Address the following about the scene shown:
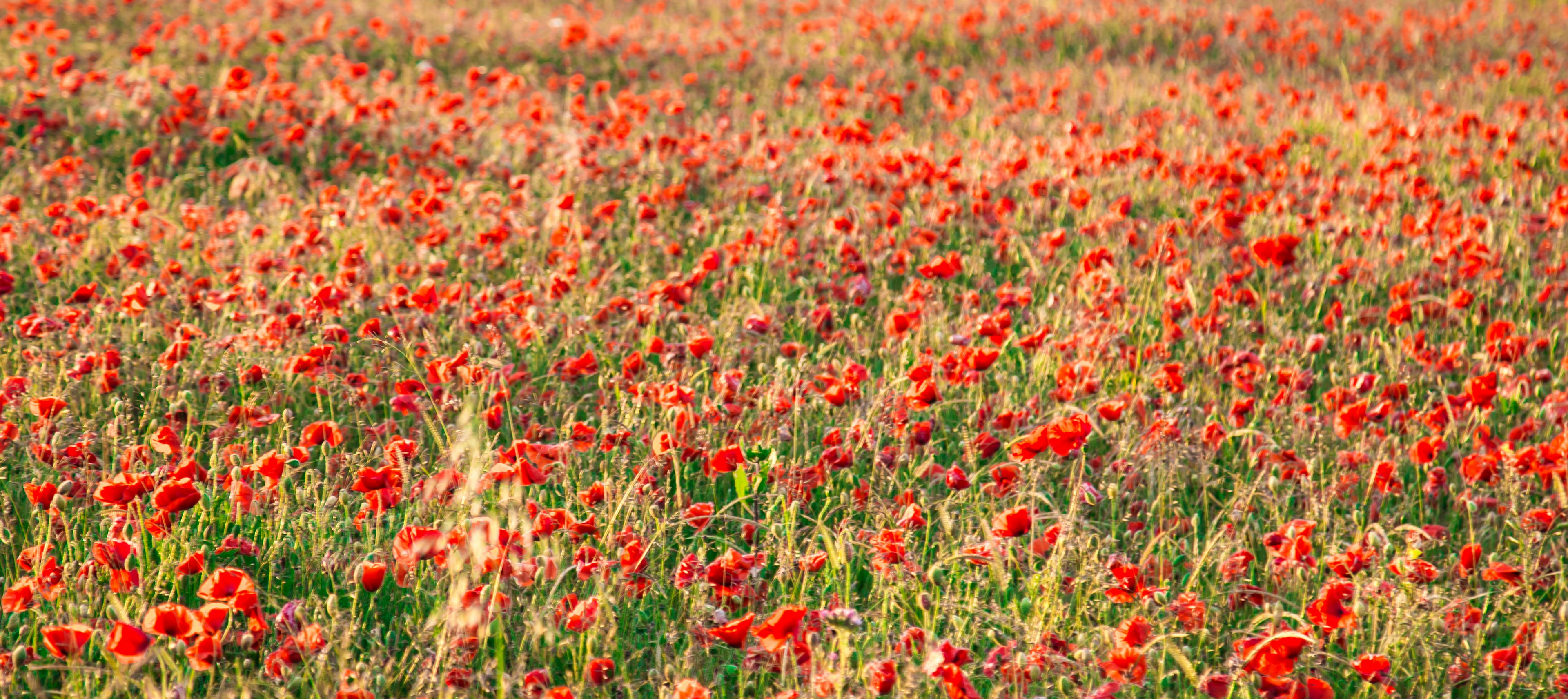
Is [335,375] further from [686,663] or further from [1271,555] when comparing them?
[1271,555]

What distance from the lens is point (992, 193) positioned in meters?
4.58

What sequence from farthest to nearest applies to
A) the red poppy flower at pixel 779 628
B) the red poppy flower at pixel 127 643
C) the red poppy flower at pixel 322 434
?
the red poppy flower at pixel 322 434 < the red poppy flower at pixel 779 628 < the red poppy flower at pixel 127 643

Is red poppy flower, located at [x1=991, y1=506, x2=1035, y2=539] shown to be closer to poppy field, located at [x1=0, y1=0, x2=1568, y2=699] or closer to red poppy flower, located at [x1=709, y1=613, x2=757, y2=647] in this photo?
poppy field, located at [x1=0, y1=0, x2=1568, y2=699]

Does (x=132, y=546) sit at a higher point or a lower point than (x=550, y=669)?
higher

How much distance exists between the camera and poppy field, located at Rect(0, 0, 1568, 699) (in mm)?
1834

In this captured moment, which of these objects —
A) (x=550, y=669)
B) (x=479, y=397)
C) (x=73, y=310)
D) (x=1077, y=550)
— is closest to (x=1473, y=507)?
(x=1077, y=550)

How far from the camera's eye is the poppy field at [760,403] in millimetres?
1834

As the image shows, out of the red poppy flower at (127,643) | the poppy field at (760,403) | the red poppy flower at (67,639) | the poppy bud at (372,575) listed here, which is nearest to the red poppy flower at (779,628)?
the poppy field at (760,403)

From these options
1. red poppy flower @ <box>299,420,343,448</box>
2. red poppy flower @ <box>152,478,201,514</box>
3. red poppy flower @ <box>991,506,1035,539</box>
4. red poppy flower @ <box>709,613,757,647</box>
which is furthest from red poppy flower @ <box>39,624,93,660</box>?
red poppy flower @ <box>991,506,1035,539</box>

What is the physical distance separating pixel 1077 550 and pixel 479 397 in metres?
1.22

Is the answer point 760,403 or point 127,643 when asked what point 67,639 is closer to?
point 127,643

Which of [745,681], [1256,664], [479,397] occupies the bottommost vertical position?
[745,681]

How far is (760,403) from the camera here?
8.57 feet

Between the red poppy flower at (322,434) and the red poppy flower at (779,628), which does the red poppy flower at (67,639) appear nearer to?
the red poppy flower at (322,434)
